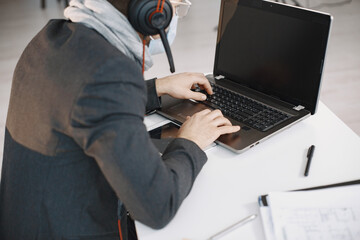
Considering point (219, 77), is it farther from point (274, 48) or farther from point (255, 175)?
point (255, 175)

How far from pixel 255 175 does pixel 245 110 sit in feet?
0.91

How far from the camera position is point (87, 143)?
0.73 meters

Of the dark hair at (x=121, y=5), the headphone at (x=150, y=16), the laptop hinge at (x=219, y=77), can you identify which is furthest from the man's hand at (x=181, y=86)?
the dark hair at (x=121, y=5)

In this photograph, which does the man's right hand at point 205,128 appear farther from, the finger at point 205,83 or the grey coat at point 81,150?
the finger at point 205,83

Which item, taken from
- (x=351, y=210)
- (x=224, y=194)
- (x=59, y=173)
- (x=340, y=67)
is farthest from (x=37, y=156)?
(x=340, y=67)

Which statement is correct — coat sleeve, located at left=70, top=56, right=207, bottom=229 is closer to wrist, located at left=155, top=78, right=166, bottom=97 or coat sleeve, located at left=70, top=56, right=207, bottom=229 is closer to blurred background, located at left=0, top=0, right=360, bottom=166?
wrist, located at left=155, top=78, right=166, bottom=97

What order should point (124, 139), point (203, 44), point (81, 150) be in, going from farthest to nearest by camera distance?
point (203, 44)
point (81, 150)
point (124, 139)

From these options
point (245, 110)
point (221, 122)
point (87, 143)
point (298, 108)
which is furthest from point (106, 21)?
point (298, 108)

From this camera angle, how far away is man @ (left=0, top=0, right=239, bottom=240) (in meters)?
0.72

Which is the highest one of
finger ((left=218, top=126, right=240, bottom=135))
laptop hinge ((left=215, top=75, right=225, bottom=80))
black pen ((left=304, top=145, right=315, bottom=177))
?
laptop hinge ((left=215, top=75, right=225, bottom=80))

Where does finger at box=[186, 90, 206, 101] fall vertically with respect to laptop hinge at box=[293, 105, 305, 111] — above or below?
above

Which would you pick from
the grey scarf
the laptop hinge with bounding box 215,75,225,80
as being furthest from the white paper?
the laptop hinge with bounding box 215,75,225,80

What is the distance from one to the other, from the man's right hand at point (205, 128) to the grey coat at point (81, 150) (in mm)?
58

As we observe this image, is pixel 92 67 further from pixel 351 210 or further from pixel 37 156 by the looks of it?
pixel 351 210
